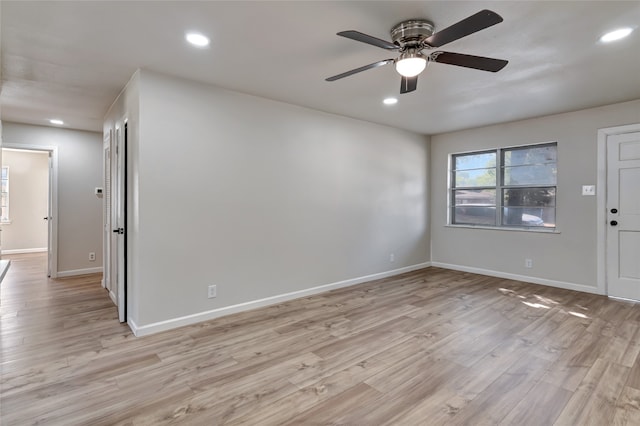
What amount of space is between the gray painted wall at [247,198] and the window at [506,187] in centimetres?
145

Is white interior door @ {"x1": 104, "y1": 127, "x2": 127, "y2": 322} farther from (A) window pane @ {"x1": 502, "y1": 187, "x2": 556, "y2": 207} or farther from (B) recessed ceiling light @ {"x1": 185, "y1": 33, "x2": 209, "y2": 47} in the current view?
(A) window pane @ {"x1": 502, "y1": 187, "x2": 556, "y2": 207}

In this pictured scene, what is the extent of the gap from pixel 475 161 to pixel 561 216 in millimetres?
1605

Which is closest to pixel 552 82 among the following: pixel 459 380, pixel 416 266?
pixel 459 380

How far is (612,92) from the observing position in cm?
366

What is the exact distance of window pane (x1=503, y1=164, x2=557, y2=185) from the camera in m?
4.79

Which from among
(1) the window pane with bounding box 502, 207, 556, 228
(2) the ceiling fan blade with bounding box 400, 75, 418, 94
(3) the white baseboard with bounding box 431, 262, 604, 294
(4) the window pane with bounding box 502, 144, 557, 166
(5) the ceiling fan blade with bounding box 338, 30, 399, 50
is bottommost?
(3) the white baseboard with bounding box 431, 262, 604, 294

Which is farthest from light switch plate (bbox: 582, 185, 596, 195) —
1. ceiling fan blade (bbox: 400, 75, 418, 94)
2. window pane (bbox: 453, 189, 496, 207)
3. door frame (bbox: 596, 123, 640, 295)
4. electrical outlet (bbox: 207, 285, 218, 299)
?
electrical outlet (bbox: 207, 285, 218, 299)

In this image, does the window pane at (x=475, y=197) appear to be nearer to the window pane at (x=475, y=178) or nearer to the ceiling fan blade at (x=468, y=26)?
the window pane at (x=475, y=178)

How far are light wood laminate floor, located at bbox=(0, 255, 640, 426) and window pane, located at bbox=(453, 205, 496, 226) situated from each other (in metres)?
1.78

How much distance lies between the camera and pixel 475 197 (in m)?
5.69

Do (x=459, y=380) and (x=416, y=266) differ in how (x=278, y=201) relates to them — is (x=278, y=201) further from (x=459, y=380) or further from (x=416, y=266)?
(x=416, y=266)

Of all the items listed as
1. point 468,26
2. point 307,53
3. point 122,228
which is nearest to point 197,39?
point 307,53

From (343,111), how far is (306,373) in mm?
3339

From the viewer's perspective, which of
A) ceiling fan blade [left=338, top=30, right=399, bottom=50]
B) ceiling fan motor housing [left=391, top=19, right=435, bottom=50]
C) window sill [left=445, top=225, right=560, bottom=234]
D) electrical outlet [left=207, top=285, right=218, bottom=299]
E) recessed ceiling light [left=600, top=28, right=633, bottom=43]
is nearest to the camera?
ceiling fan blade [left=338, top=30, right=399, bottom=50]
